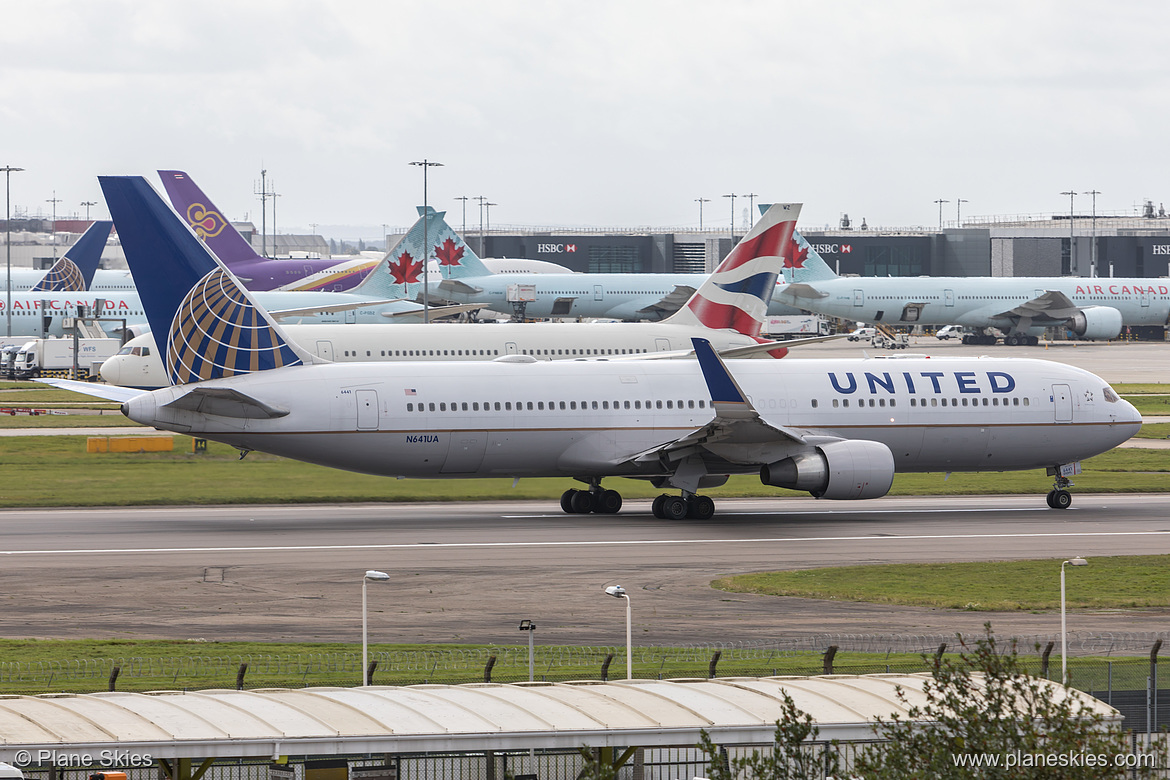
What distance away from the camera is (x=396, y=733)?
47.1 feet

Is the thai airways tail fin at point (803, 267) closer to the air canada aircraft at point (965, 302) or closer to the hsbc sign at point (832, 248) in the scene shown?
the air canada aircraft at point (965, 302)

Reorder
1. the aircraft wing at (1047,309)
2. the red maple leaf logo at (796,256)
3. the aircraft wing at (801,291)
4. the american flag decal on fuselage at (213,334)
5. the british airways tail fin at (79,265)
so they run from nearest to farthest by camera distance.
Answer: the american flag decal on fuselage at (213,334) < the aircraft wing at (1047,309) < the aircraft wing at (801,291) < the red maple leaf logo at (796,256) < the british airways tail fin at (79,265)

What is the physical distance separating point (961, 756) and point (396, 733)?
5.39 metres

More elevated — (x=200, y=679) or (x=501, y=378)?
(x=501, y=378)

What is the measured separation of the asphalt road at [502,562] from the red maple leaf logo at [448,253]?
80.2 metres

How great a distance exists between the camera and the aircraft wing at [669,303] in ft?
428

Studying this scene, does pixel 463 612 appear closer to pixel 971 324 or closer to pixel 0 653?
pixel 0 653

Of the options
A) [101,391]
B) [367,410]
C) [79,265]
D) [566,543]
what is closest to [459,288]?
[79,265]

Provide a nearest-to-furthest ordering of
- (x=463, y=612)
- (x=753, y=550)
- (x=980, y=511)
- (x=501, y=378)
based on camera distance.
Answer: (x=463, y=612), (x=753, y=550), (x=501, y=378), (x=980, y=511)

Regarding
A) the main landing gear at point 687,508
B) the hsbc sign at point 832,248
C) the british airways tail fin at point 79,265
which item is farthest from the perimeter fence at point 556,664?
the hsbc sign at point 832,248

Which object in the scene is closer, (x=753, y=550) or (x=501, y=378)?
(x=753, y=550)

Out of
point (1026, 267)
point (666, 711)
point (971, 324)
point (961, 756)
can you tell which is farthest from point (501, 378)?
point (1026, 267)

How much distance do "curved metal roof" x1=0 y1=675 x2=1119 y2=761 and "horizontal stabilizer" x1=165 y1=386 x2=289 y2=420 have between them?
21.1 metres

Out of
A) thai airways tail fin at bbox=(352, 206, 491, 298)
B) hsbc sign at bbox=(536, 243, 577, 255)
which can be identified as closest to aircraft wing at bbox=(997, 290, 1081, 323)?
thai airways tail fin at bbox=(352, 206, 491, 298)
